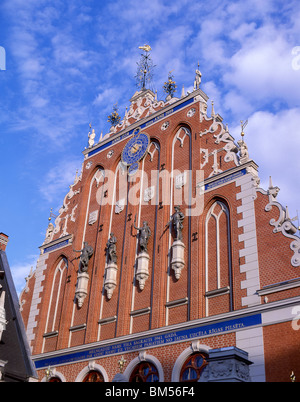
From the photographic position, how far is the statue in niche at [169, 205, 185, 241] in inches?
770

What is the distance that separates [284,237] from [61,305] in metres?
11.9

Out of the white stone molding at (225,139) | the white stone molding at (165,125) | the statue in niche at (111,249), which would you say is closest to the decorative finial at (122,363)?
the statue in niche at (111,249)

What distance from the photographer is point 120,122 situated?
1035 inches

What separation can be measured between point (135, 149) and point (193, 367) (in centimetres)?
1145

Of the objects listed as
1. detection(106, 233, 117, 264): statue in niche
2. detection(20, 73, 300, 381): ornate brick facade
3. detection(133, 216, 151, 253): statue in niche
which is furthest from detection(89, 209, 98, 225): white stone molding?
detection(133, 216, 151, 253): statue in niche

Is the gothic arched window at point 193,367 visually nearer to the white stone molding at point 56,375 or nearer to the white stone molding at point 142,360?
the white stone molding at point 142,360

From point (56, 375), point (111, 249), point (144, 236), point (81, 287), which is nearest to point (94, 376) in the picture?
point (56, 375)

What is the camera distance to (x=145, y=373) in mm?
18000

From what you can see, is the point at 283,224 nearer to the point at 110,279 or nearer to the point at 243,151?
the point at 243,151

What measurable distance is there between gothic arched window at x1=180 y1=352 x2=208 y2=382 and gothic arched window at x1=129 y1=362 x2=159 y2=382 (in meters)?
1.28

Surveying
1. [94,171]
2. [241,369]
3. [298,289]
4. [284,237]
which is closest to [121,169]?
[94,171]

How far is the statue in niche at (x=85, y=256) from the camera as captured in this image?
22.8m

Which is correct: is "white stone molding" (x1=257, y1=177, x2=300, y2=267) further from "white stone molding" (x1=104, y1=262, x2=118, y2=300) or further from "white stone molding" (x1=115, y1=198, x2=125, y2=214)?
"white stone molding" (x1=115, y1=198, x2=125, y2=214)
